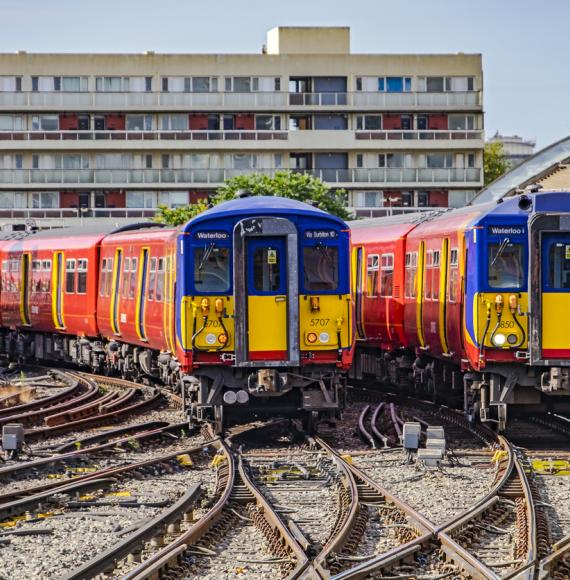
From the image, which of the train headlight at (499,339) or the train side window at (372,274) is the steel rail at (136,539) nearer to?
the train headlight at (499,339)

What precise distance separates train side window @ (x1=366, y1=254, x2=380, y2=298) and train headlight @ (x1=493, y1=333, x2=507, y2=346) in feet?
25.3

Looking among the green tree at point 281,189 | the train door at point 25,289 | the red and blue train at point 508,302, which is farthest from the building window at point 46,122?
the red and blue train at point 508,302

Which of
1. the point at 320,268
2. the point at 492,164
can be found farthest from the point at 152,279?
the point at 492,164

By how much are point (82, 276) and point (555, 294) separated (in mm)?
13746

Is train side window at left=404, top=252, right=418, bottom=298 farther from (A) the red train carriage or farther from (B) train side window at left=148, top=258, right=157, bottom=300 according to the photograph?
(B) train side window at left=148, top=258, right=157, bottom=300

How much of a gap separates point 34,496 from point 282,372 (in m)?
5.60

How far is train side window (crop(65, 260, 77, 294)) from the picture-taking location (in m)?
31.5

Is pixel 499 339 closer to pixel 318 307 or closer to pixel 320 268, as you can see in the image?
pixel 318 307

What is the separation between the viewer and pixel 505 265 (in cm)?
1922

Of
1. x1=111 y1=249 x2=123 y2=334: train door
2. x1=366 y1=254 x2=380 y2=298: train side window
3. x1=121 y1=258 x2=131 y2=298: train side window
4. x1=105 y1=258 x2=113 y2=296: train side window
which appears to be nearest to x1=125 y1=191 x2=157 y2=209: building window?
x1=105 y1=258 x2=113 y2=296: train side window

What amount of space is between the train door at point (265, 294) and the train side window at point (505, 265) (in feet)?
8.27

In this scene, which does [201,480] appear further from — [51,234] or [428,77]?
[428,77]

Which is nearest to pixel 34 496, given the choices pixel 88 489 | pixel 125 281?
pixel 88 489

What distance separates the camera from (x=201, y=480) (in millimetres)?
16125
